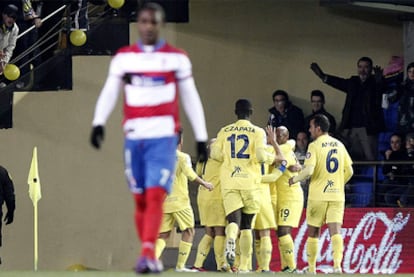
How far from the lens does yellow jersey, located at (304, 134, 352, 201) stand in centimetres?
2038

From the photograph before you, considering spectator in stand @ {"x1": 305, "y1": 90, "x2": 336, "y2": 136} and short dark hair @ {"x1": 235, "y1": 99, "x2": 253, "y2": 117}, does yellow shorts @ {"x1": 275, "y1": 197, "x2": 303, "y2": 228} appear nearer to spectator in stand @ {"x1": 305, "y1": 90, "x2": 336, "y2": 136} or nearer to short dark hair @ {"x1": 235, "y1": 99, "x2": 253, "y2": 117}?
short dark hair @ {"x1": 235, "y1": 99, "x2": 253, "y2": 117}

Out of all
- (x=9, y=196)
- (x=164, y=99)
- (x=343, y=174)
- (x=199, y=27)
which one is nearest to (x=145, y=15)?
(x=164, y=99)

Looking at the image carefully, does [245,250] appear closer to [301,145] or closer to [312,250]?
[312,250]

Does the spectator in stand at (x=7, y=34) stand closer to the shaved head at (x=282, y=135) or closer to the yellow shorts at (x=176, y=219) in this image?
the yellow shorts at (x=176, y=219)

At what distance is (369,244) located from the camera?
23.1m

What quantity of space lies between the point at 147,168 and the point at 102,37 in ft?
39.2

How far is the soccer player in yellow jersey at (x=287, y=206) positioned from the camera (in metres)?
21.2

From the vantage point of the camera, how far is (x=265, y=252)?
21.0m

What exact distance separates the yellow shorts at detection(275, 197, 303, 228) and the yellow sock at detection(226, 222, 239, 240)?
49.0 inches

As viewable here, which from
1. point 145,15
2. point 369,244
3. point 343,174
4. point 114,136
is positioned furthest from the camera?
point 114,136

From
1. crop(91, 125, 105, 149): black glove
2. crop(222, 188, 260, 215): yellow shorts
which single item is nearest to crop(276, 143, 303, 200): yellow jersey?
crop(222, 188, 260, 215): yellow shorts

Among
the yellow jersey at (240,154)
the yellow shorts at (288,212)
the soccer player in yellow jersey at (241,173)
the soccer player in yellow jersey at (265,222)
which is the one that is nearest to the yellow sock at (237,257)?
the soccer player in yellow jersey at (265,222)

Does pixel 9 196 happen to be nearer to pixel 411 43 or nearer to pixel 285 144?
pixel 285 144

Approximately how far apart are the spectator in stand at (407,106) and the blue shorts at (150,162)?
11.8 meters
